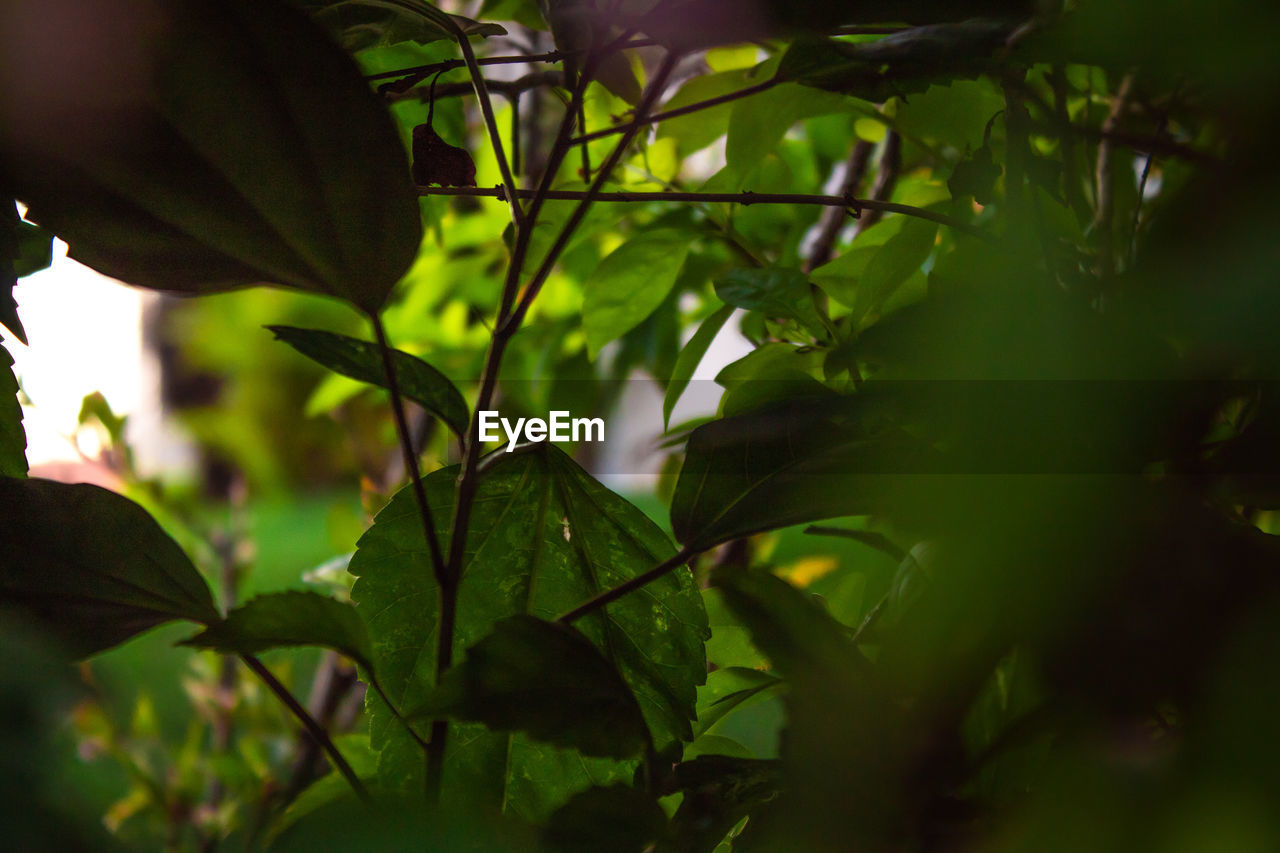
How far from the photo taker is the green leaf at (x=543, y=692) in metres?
0.20

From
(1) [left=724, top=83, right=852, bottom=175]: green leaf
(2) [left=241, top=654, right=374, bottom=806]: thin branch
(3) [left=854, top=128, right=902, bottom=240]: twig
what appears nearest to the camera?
(2) [left=241, top=654, right=374, bottom=806]: thin branch

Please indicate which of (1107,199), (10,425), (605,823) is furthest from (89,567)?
(1107,199)

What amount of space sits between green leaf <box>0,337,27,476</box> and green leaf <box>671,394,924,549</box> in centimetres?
23

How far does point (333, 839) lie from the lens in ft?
0.50

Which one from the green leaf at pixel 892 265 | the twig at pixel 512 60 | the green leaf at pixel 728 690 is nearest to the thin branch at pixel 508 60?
the twig at pixel 512 60

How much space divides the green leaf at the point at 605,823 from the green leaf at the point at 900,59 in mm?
197

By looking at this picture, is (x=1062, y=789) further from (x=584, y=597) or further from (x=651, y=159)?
(x=651, y=159)

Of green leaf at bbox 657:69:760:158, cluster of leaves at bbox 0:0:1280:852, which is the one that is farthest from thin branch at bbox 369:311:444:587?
green leaf at bbox 657:69:760:158

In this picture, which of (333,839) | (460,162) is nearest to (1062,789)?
(333,839)

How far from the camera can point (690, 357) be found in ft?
1.32

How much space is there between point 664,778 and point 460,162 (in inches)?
9.4

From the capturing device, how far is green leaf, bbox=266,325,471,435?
241mm

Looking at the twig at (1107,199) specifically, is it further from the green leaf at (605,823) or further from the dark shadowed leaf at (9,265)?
the dark shadowed leaf at (9,265)

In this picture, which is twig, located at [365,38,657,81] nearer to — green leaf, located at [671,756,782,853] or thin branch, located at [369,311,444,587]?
thin branch, located at [369,311,444,587]
